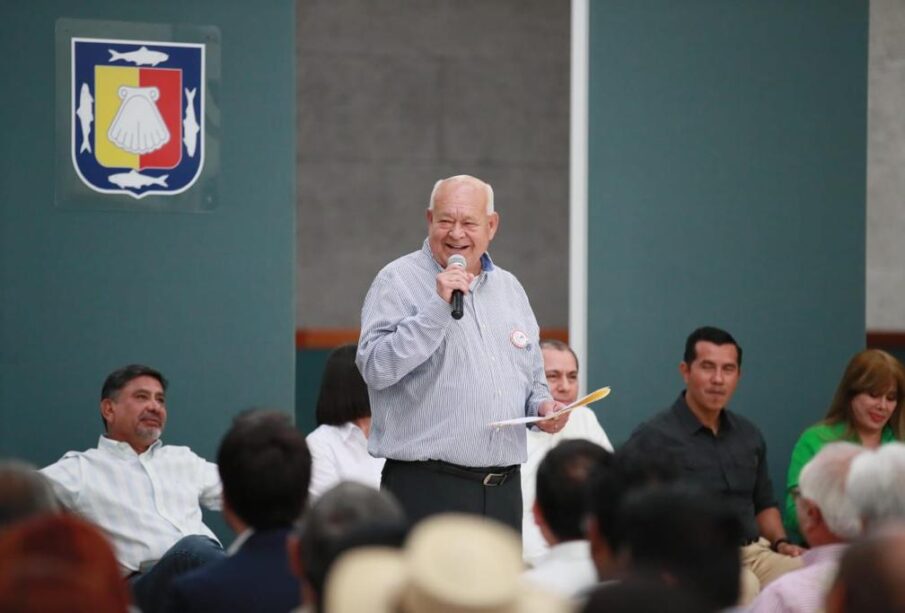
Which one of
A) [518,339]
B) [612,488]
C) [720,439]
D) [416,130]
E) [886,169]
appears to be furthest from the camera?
[416,130]

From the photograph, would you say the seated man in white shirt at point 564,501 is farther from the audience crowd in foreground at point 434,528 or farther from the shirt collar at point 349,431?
the shirt collar at point 349,431

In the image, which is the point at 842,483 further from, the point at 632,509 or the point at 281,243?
the point at 281,243

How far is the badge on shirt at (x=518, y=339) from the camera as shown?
13.0 ft

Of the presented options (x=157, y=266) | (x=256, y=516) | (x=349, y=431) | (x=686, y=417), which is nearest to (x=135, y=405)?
(x=157, y=266)

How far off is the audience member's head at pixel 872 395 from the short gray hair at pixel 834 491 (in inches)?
101

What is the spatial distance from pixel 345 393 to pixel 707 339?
1472mm

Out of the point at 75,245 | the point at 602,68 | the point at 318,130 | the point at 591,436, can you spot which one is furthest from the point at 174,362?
the point at 318,130

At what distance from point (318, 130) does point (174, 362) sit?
4196mm

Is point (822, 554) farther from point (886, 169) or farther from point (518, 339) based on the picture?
point (886, 169)

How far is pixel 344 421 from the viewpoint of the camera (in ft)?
15.6

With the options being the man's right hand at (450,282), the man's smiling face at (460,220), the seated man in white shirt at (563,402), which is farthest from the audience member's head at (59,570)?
the seated man in white shirt at (563,402)

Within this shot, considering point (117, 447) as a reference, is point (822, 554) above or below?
above

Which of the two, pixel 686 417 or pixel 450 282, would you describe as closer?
pixel 450 282

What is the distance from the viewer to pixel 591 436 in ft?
16.7
